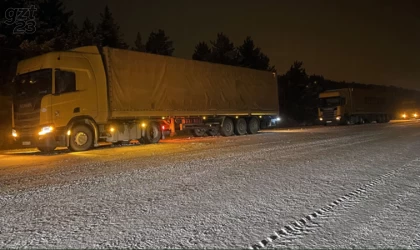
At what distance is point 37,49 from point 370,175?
2222 cm

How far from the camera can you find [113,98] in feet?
50.5

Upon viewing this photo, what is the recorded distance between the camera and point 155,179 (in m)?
7.73

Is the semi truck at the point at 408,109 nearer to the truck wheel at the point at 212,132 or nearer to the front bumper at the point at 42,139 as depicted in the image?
the truck wheel at the point at 212,132

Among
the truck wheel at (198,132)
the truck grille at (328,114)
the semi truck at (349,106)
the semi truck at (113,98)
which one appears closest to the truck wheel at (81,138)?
the semi truck at (113,98)

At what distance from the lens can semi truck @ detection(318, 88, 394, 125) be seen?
1510 inches

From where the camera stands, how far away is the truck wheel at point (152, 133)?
680 inches

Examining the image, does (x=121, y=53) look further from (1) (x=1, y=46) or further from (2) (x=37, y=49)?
(1) (x=1, y=46)

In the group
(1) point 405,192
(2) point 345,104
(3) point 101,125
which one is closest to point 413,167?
(1) point 405,192

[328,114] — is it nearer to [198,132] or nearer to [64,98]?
[198,132]

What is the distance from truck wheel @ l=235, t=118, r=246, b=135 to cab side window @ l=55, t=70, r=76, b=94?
11.3 m

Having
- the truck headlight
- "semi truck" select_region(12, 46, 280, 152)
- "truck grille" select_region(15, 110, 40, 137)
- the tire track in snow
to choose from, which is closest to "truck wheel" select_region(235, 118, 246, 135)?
"semi truck" select_region(12, 46, 280, 152)

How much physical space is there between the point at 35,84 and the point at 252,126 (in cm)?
1411

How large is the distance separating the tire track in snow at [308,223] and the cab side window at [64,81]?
434 inches

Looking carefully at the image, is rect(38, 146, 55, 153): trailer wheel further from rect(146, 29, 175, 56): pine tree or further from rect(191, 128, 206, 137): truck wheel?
rect(146, 29, 175, 56): pine tree
